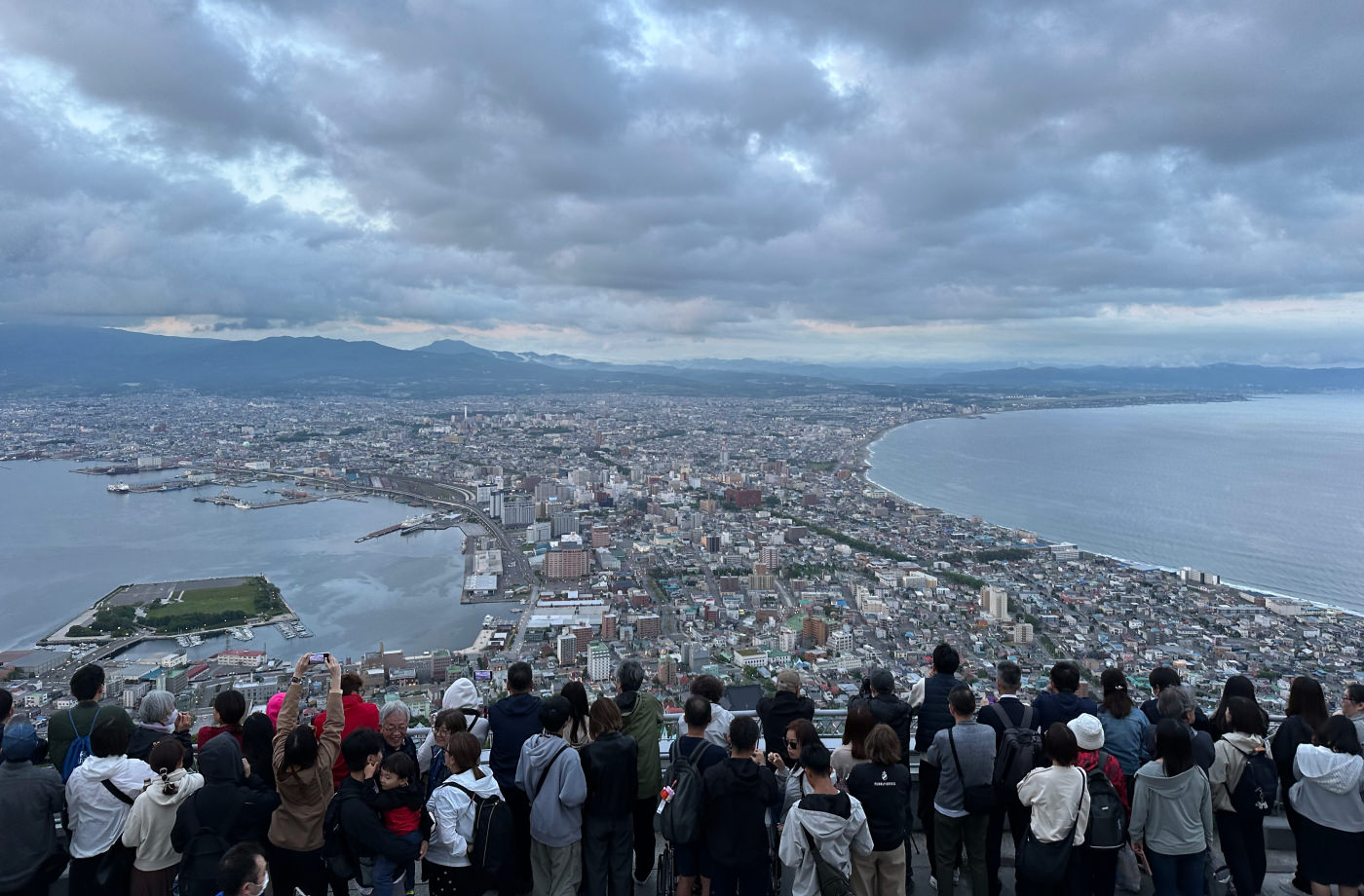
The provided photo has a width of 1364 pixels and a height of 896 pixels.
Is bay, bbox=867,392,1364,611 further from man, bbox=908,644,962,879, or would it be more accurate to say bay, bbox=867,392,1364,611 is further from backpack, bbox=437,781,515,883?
backpack, bbox=437,781,515,883

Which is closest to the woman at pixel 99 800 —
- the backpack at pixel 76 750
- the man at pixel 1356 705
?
the backpack at pixel 76 750

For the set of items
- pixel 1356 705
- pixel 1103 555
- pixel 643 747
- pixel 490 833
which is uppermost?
pixel 1356 705

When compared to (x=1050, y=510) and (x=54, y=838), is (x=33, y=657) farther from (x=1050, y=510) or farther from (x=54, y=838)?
(x=1050, y=510)

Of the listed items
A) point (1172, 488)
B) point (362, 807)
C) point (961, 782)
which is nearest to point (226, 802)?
point (362, 807)

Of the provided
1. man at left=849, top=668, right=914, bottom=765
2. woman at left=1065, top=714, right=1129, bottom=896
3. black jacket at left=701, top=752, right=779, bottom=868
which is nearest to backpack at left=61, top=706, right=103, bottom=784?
black jacket at left=701, top=752, right=779, bottom=868

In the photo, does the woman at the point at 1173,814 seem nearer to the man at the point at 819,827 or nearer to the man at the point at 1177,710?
the man at the point at 1177,710

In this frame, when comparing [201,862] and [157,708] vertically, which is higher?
[157,708]

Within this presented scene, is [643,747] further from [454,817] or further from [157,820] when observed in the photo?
[157,820]
